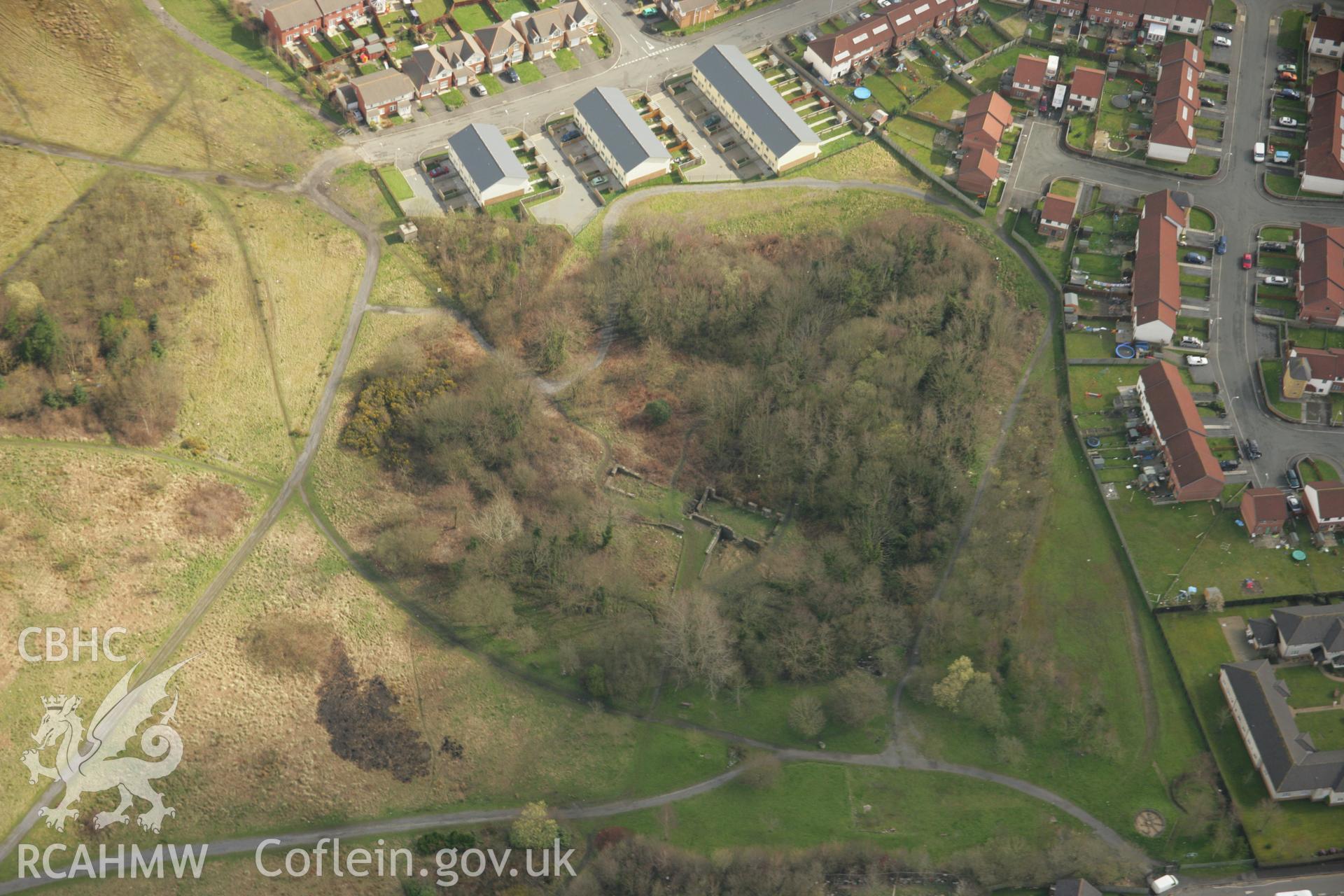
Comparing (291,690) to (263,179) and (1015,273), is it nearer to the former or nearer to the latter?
(263,179)

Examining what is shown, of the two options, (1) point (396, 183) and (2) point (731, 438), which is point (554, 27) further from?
(2) point (731, 438)

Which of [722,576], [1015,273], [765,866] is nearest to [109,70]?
[722,576]

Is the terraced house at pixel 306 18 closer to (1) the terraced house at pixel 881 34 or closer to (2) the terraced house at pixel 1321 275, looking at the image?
(1) the terraced house at pixel 881 34

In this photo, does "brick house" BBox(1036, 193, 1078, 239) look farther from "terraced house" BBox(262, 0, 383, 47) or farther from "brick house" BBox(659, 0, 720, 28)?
"terraced house" BBox(262, 0, 383, 47)

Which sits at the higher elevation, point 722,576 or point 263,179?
point 263,179

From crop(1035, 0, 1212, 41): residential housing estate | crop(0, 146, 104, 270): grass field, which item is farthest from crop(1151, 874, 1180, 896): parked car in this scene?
crop(0, 146, 104, 270): grass field

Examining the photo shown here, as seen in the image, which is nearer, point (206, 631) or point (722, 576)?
point (206, 631)

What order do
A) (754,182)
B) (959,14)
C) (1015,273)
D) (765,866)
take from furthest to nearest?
1. (959,14)
2. (754,182)
3. (1015,273)
4. (765,866)
